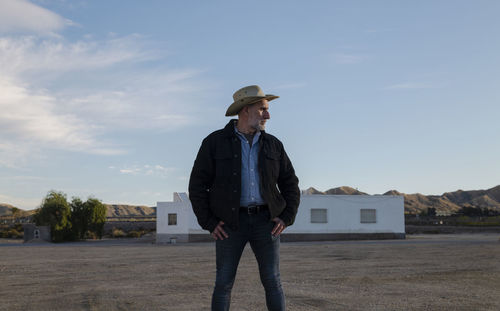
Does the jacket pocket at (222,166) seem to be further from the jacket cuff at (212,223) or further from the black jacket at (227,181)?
the jacket cuff at (212,223)

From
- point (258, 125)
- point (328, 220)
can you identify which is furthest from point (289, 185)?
point (328, 220)

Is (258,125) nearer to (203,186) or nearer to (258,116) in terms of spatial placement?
(258,116)

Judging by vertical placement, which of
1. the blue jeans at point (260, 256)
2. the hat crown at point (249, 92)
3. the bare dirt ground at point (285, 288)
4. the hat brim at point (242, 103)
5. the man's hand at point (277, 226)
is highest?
the hat crown at point (249, 92)

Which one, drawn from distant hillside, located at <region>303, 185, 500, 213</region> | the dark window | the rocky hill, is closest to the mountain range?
distant hillside, located at <region>303, 185, 500, 213</region>

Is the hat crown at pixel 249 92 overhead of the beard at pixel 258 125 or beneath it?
overhead

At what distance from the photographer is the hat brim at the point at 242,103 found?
387 cm

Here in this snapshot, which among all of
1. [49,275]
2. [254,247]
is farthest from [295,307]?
[49,275]

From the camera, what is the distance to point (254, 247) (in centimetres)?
376

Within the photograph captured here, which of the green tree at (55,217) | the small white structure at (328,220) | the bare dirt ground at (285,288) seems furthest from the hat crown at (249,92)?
the green tree at (55,217)

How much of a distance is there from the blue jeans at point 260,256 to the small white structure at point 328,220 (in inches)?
1075

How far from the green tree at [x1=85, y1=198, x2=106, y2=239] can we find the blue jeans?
1346 inches

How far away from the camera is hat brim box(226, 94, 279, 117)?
3.87m

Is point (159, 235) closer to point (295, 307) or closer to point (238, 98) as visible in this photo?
point (295, 307)

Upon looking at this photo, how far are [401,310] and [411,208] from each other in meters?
105
